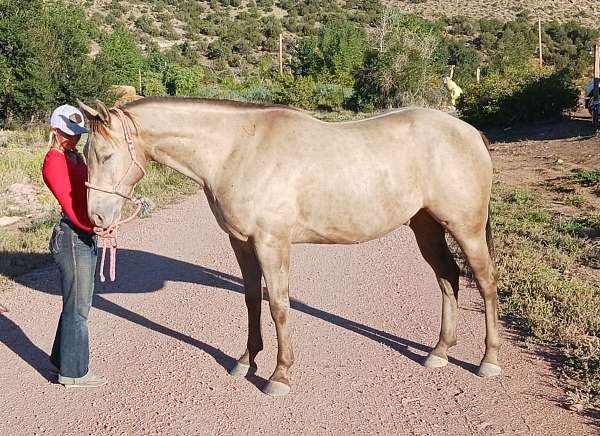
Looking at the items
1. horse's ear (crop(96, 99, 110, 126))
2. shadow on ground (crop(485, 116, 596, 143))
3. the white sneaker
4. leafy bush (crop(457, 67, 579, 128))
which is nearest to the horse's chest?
horse's ear (crop(96, 99, 110, 126))

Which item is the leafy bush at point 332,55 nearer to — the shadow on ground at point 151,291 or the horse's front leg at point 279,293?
the shadow on ground at point 151,291

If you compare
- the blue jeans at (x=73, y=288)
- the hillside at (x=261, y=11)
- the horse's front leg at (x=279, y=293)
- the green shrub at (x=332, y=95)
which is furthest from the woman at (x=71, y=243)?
the hillside at (x=261, y=11)

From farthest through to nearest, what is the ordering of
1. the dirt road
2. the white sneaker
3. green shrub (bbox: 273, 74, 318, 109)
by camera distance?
1. green shrub (bbox: 273, 74, 318, 109)
2. the white sneaker
3. the dirt road

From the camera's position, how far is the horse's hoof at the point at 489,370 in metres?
4.05

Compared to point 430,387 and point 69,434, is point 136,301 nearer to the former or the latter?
point 69,434

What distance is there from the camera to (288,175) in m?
3.66

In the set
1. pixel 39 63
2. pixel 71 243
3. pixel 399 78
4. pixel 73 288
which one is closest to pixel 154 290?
pixel 73 288

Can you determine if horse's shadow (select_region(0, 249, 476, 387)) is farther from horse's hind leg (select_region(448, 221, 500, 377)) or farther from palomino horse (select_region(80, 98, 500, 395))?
palomino horse (select_region(80, 98, 500, 395))

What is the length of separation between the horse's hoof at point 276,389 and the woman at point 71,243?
113cm

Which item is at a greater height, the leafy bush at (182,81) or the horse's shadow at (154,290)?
the horse's shadow at (154,290)

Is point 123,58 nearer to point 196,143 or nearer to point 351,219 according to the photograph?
point 196,143

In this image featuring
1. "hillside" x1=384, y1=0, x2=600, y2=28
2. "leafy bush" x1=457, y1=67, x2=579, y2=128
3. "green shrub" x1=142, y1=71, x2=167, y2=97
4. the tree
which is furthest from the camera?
"hillside" x1=384, y1=0, x2=600, y2=28

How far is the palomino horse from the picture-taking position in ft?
11.8

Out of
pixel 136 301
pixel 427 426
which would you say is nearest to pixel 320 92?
pixel 136 301
